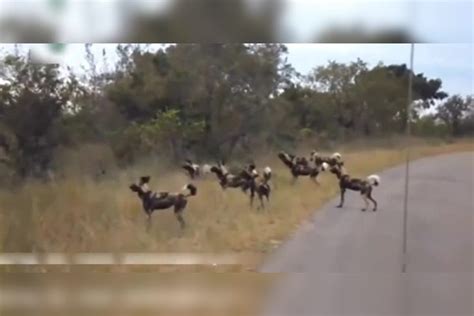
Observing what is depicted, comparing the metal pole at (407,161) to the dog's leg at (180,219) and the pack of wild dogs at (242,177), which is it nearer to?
the pack of wild dogs at (242,177)

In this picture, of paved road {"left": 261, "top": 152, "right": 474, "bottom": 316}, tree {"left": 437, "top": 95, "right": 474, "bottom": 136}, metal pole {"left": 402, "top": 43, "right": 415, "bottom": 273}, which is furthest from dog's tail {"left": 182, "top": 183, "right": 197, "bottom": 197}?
tree {"left": 437, "top": 95, "right": 474, "bottom": 136}

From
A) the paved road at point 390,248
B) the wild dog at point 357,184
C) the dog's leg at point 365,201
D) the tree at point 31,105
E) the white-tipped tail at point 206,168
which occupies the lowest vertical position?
the paved road at point 390,248

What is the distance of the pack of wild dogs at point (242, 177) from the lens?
214cm

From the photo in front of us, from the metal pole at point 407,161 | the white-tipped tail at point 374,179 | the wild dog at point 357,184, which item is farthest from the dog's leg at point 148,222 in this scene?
the metal pole at point 407,161

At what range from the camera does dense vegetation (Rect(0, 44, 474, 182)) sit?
2.13 meters

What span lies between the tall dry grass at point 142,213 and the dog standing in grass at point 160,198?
0.02 m

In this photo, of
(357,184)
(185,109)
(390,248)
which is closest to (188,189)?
(185,109)

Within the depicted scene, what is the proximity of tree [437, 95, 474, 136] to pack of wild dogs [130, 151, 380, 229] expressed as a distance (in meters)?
0.30

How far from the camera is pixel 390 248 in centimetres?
217

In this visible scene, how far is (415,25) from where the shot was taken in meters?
2.10

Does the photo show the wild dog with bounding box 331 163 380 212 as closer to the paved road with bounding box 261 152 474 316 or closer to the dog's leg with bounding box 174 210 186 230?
the paved road with bounding box 261 152 474 316

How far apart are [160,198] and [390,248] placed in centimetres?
81

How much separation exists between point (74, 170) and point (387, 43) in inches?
45.0

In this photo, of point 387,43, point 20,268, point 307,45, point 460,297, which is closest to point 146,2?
point 307,45
